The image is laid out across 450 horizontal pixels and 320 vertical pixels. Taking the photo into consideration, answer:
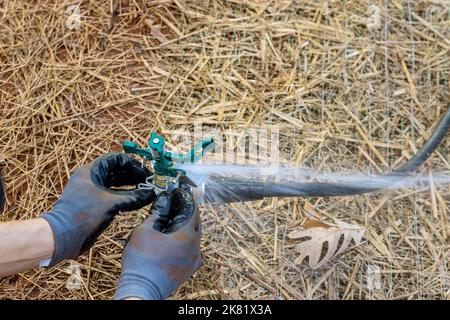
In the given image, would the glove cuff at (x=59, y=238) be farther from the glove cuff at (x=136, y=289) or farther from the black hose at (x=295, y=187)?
the black hose at (x=295, y=187)

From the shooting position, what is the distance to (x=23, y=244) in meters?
1.60

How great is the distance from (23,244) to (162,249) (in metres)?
0.40

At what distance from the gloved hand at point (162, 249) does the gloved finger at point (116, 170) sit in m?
0.15

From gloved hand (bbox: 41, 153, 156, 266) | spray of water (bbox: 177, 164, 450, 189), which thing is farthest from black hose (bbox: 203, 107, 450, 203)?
gloved hand (bbox: 41, 153, 156, 266)

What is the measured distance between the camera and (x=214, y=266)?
2.02 meters

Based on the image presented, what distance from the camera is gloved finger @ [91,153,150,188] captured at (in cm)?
169

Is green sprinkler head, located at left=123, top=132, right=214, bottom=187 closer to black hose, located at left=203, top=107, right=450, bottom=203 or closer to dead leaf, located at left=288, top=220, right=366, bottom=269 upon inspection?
black hose, located at left=203, top=107, right=450, bottom=203

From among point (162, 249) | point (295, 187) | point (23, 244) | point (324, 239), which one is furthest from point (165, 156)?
point (324, 239)

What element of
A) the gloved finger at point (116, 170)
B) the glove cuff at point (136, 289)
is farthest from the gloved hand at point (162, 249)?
the gloved finger at point (116, 170)

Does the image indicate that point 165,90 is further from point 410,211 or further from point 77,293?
point 410,211

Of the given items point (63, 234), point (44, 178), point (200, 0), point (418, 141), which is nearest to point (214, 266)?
point (63, 234)

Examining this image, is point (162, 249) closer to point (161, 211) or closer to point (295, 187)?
point (161, 211)

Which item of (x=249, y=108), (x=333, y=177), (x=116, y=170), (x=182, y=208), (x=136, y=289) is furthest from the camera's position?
(x=249, y=108)

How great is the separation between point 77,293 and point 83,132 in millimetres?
637
